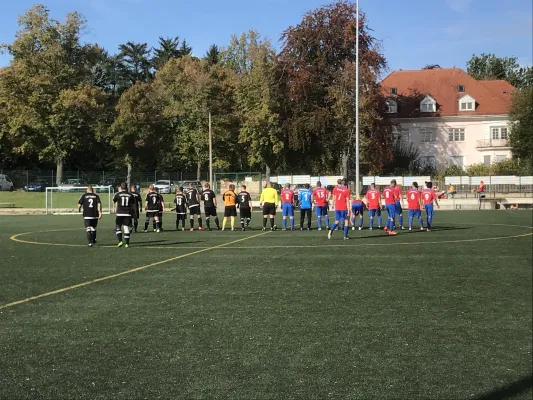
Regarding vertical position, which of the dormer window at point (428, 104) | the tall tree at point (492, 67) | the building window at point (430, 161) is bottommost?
the building window at point (430, 161)

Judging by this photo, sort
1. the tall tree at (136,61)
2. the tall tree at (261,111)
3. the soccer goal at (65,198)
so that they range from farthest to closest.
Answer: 1. the tall tree at (136,61)
2. the tall tree at (261,111)
3. the soccer goal at (65,198)

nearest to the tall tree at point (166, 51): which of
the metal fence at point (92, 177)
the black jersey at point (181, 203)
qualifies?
the metal fence at point (92, 177)

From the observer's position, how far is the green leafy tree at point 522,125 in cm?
5325

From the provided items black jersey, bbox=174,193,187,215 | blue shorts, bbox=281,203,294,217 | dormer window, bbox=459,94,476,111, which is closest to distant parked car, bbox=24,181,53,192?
black jersey, bbox=174,193,187,215

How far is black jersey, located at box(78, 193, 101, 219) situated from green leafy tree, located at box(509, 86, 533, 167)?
45693 mm

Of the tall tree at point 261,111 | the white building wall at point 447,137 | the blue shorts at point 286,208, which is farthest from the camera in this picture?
the white building wall at point 447,137

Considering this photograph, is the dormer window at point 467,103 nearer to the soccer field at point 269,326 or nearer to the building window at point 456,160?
the building window at point 456,160

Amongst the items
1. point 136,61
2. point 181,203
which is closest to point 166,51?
point 136,61

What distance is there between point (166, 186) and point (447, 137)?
31.6 metres

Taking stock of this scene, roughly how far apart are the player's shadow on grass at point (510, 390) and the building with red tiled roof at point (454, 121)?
5849 cm

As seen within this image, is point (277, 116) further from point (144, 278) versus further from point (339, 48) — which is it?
point (144, 278)

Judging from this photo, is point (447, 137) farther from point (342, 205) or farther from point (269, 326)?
point (269, 326)

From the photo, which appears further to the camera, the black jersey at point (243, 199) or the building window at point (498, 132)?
the building window at point (498, 132)

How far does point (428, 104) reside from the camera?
206 ft
